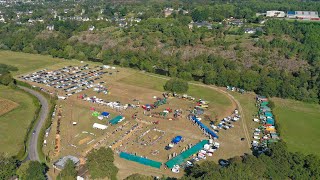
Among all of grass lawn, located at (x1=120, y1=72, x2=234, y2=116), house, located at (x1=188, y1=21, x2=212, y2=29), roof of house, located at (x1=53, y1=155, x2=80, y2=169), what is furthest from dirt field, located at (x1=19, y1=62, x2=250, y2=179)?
house, located at (x1=188, y1=21, x2=212, y2=29)

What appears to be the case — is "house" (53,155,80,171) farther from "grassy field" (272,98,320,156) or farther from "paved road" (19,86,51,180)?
"grassy field" (272,98,320,156)

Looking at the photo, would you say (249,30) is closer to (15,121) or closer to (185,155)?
(185,155)

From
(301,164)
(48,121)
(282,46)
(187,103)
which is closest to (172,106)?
(187,103)

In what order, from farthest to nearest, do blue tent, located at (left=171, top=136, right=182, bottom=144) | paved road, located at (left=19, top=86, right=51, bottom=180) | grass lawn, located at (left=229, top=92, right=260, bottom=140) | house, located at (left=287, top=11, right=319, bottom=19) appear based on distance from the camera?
house, located at (left=287, top=11, right=319, bottom=19) < grass lawn, located at (left=229, top=92, right=260, bottom=140) < blue tent, located at (left=171, top=136, right=182, bottom=144) < paved road, located at (left=19, top=86, right=51, bottom=180)

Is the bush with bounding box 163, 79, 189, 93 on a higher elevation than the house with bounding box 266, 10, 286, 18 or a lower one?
lower

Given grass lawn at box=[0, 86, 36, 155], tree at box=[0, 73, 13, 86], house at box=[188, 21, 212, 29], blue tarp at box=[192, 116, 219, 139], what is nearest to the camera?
grass lawn at box=[0, 86, 36, 155]

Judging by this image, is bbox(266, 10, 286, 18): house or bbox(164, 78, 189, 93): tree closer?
bbox(164, 78, 189, 93): tree

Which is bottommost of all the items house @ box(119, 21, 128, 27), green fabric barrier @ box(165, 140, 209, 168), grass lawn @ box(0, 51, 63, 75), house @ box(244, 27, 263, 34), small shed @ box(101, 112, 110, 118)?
green fabric barrier @ box(165, 140, 209, 168)

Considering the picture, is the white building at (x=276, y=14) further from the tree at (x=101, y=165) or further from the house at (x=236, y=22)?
the tree at (x=101, y=165)
